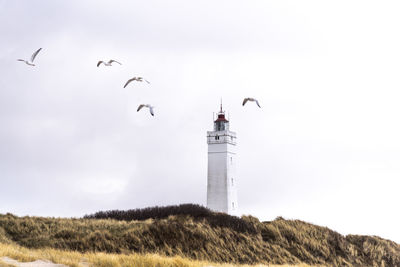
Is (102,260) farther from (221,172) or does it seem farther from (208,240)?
(221,172)

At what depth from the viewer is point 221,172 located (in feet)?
143

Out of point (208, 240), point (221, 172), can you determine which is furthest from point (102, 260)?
point (221, 172)

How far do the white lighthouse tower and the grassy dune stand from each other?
17109 mm

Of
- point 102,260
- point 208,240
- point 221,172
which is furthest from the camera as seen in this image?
point 221,172

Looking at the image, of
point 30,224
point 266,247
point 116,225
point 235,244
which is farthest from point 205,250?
Answer: point 30,224

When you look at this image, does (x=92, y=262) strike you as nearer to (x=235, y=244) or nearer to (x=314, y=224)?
(x=235, y=244)

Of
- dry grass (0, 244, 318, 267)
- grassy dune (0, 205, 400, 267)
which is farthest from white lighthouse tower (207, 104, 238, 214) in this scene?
dry grass (0, 244, 318, 267)

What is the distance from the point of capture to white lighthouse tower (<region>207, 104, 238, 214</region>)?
43.5 metres

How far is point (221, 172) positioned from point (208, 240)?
893 inches

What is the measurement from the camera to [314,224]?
2642 centimetres

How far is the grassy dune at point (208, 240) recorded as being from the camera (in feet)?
66.7

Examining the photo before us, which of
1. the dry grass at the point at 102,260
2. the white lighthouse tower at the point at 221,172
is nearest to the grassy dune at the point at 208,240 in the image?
the dry grass at the point at 102,260

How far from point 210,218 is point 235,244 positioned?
3.35 metres

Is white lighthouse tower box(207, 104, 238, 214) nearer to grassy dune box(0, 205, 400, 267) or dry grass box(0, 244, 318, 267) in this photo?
grassy dune box(0, 205, 400, 267)
